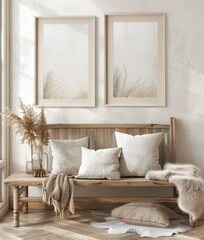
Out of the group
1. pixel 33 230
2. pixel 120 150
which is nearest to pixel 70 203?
pixel 33 230

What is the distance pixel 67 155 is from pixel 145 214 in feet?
3.27

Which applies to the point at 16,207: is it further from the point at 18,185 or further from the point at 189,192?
the point at 189,192

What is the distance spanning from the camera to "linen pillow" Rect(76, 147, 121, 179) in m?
4.34

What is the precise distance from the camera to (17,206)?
425cm

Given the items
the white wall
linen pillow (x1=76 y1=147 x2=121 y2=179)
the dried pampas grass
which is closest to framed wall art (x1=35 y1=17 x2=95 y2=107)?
the white wall

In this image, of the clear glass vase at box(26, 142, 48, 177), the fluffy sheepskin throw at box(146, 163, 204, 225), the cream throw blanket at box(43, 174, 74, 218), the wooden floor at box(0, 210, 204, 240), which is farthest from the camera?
the clear glass vase at box(26, 142, 48, 177)

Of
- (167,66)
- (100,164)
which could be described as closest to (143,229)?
(100,164)

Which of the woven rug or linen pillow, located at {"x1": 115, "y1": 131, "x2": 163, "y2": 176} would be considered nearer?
the woven rug

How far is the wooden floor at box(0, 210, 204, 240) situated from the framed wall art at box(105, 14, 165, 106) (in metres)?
1.26

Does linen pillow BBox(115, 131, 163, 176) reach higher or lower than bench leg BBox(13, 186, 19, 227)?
higher

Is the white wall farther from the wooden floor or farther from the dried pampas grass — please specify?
the wooden floor

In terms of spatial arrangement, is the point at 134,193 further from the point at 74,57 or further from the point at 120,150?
the point at 74,57

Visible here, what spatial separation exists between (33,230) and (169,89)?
2.03 m

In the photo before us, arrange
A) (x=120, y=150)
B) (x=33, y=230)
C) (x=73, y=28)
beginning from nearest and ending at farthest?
1. (x=33, y=230)
2. (x=120, y=150)
3. (x=73, y=28)
